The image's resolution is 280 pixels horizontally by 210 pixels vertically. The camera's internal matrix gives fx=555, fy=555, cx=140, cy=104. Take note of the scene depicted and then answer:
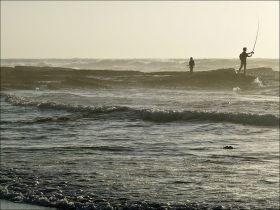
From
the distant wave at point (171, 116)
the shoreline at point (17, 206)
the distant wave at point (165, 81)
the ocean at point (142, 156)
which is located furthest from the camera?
the distant wave at point (165, 81)

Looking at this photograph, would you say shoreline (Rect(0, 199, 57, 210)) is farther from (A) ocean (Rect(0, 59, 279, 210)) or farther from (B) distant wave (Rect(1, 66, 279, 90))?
(B) distant wave (Rect(1, 66, 279, 90))

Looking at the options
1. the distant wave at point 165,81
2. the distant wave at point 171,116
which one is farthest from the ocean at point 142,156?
the distant wave at point 165,81

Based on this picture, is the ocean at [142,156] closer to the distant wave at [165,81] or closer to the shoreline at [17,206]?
the shoreline at [17,206]

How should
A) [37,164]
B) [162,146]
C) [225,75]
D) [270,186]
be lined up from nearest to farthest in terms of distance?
[270,186]
[37,164]
[162,146]
[225,75]

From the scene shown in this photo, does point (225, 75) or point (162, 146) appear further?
point (225, 75)

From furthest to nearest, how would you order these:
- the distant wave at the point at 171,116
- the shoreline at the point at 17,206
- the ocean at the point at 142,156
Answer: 1. the distant wave at the point at 171,116
2. the ocean at the point at 142,156
3. the shoreline at the point at 17,206

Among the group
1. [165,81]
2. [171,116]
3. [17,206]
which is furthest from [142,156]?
[165,81]

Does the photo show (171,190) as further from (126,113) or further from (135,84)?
(135,84)

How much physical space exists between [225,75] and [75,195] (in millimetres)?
29443

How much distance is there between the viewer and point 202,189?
317 inches

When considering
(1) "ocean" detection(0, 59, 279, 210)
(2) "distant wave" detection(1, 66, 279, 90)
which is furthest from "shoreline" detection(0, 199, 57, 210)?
(2) "distant wave" detection(1, 66, 279, 90)

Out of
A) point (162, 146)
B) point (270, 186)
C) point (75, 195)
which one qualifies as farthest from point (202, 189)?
point (162, 146)

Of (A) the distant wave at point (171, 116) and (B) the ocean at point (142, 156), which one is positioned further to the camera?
(A) the distant wave at point (171, 116)

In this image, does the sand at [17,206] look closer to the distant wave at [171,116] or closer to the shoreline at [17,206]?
the shoreline at [17,206]
